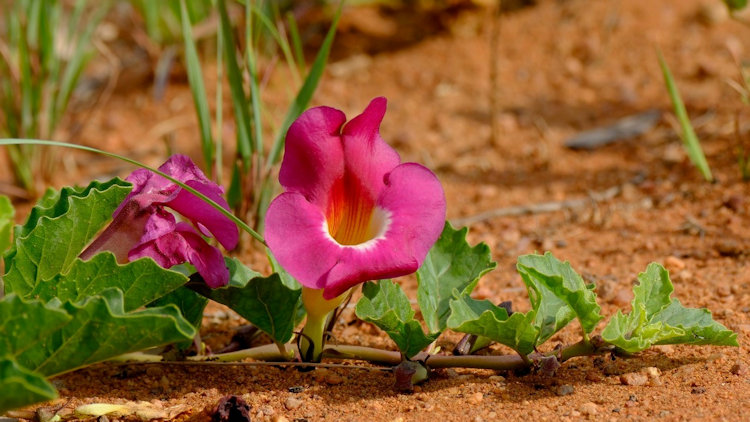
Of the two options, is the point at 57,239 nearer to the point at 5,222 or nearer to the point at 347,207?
the point at 5,222

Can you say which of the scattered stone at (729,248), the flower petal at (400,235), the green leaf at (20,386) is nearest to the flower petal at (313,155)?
the flower petal at (400,235)

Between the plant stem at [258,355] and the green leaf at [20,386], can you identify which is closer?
the green leaf at [20,386]

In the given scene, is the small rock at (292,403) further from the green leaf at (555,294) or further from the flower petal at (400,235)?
the green leaf at (555,294)

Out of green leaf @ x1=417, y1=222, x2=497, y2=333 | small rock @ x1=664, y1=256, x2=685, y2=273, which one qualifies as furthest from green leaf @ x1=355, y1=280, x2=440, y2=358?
small rock @ x1=664, y1=256, x2=685, y2=273

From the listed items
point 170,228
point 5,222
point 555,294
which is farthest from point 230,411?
point 5,222

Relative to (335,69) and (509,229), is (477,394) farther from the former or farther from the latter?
(335,69)

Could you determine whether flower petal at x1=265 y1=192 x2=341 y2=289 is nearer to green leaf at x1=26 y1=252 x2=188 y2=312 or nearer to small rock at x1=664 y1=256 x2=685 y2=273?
green leaf at x1=26 y1=252 x2=188 y2=312
